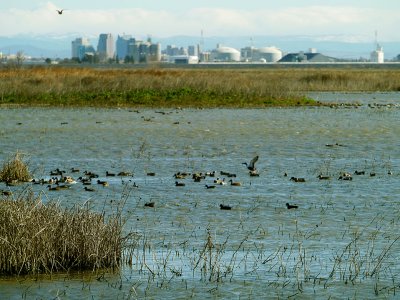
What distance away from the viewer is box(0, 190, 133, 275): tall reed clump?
1238 cm

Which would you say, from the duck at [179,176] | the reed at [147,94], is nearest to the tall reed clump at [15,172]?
the duck at [179,176]

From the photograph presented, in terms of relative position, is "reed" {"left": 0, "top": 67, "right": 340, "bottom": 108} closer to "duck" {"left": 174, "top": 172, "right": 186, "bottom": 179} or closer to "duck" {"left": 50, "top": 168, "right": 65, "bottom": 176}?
"duck" {"left": 50, "top": 168, "right": 65, "bottom": 176}

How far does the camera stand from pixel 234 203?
18562 millimetres

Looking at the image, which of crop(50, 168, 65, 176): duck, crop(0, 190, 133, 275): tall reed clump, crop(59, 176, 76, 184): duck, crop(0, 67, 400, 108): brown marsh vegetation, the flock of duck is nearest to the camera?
crop(0, 190, 133, 275): tall reed clump

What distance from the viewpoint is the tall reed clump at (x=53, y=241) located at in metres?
12.4

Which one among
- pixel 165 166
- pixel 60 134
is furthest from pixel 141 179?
pixel 60 134

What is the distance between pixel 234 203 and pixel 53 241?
Result: 21.4 ft

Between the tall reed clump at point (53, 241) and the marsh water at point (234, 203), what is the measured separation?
8.6 inches

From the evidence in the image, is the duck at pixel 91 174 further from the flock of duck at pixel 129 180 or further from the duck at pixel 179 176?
the duck at pixel 179 176

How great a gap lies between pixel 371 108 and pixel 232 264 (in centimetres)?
3648

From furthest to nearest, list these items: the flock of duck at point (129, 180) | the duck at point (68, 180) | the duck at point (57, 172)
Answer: the duck at point (57, 172) → the duck at point (68, 180) → the flock of duck at point (129, 180)

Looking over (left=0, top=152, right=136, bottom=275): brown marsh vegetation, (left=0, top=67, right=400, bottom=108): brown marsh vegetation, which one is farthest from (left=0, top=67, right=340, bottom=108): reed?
(left=0, top=152, right=136, bottom=275): brown marsh vegetation

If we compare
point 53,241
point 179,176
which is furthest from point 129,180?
point 53,241

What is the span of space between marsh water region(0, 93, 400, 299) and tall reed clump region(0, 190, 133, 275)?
0.22 meters
